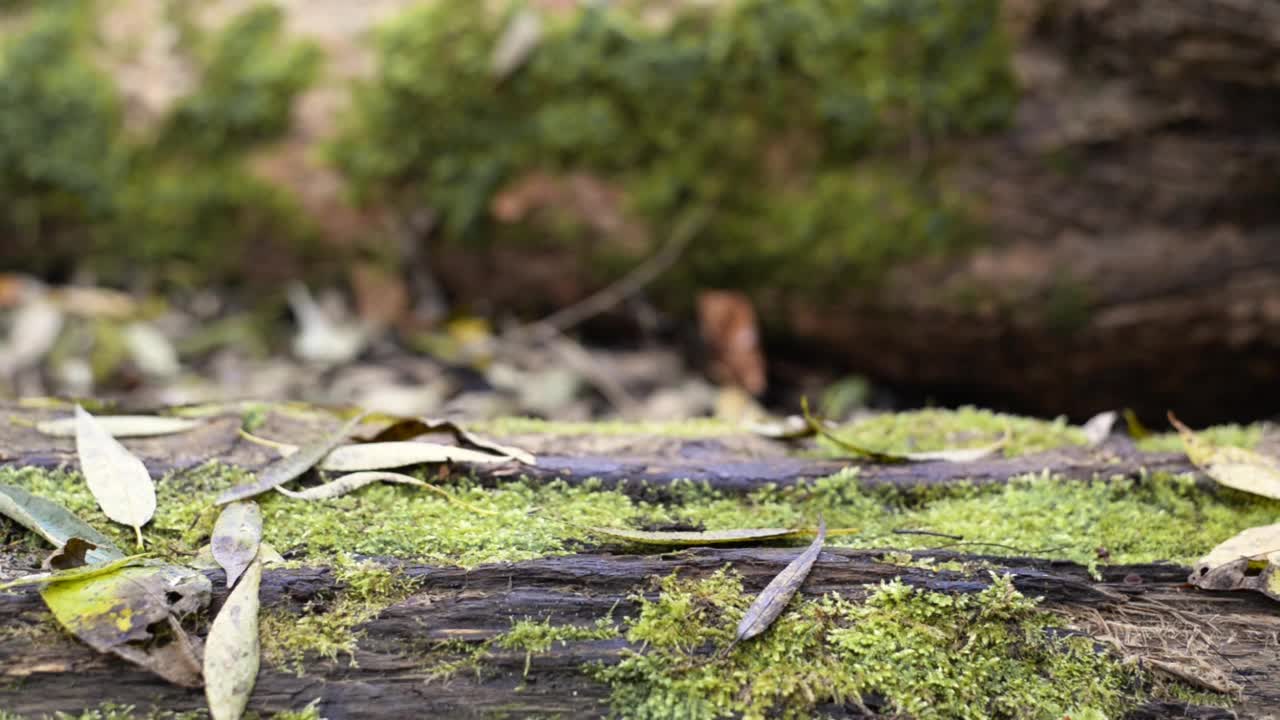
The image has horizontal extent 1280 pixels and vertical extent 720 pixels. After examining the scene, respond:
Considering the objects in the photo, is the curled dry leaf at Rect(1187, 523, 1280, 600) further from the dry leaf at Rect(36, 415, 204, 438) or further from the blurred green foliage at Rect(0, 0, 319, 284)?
the blurred green foliage at Rect(0, 0, 319, 284)

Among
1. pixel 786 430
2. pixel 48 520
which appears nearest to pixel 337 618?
pixel 48 520

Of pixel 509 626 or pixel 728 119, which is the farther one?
pixel 728 119

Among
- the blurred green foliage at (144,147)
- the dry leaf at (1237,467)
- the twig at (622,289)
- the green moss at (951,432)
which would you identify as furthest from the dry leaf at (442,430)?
the blurred green foliage at (144,147)

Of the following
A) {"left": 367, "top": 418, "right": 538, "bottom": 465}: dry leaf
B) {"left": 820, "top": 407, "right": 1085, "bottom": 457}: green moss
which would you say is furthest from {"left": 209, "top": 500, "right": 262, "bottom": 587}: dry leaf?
{"left": 820, "top": 407, "right": 1085, "bottom": 457}: green moss

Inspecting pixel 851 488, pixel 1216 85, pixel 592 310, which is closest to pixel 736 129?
pixel 592 310

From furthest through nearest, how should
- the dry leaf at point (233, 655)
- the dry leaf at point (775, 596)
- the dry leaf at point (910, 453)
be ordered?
1. the dry leaf at point (910, 453)
2. the dry leaf at point (775, 596)
3. the dry leaf at point (233, 655)

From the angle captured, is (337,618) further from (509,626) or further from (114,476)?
(114,476)

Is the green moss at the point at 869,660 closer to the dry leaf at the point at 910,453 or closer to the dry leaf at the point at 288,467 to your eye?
the dry leaf at the point at 910,453
